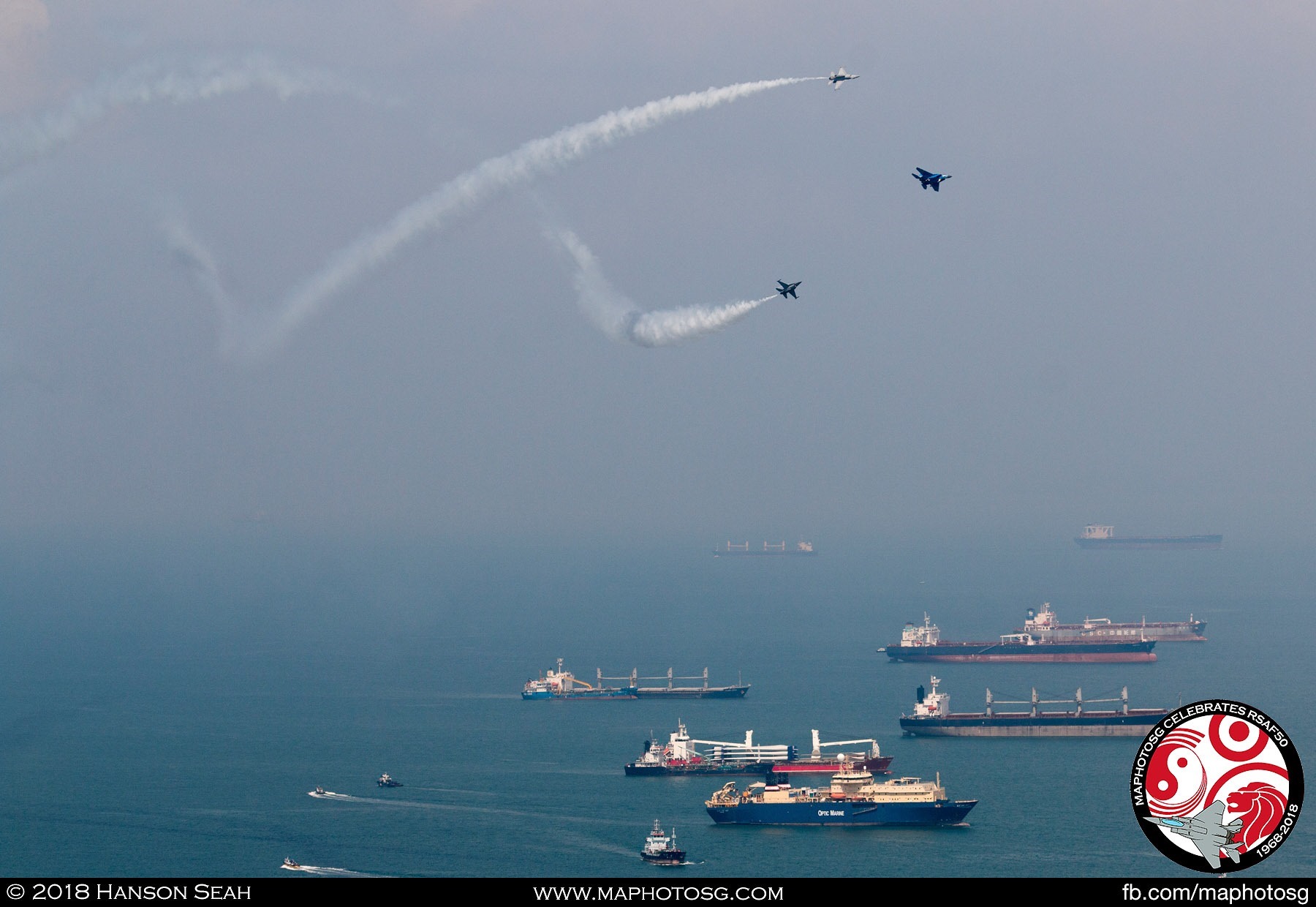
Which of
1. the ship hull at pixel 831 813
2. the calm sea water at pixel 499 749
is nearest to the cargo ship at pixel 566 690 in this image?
the calm sea water at pixel 499 749

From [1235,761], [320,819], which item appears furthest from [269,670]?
[1235,761]

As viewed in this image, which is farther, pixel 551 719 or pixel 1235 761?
pixel 551 719

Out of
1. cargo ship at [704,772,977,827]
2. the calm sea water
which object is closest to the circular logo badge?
the calm sea water

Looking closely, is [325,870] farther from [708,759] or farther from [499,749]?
[708,759]

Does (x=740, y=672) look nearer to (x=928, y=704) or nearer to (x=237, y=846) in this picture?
(x=928, y=704)

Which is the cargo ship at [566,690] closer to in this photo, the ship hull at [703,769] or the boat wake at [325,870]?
the ship hull at [703,769]
